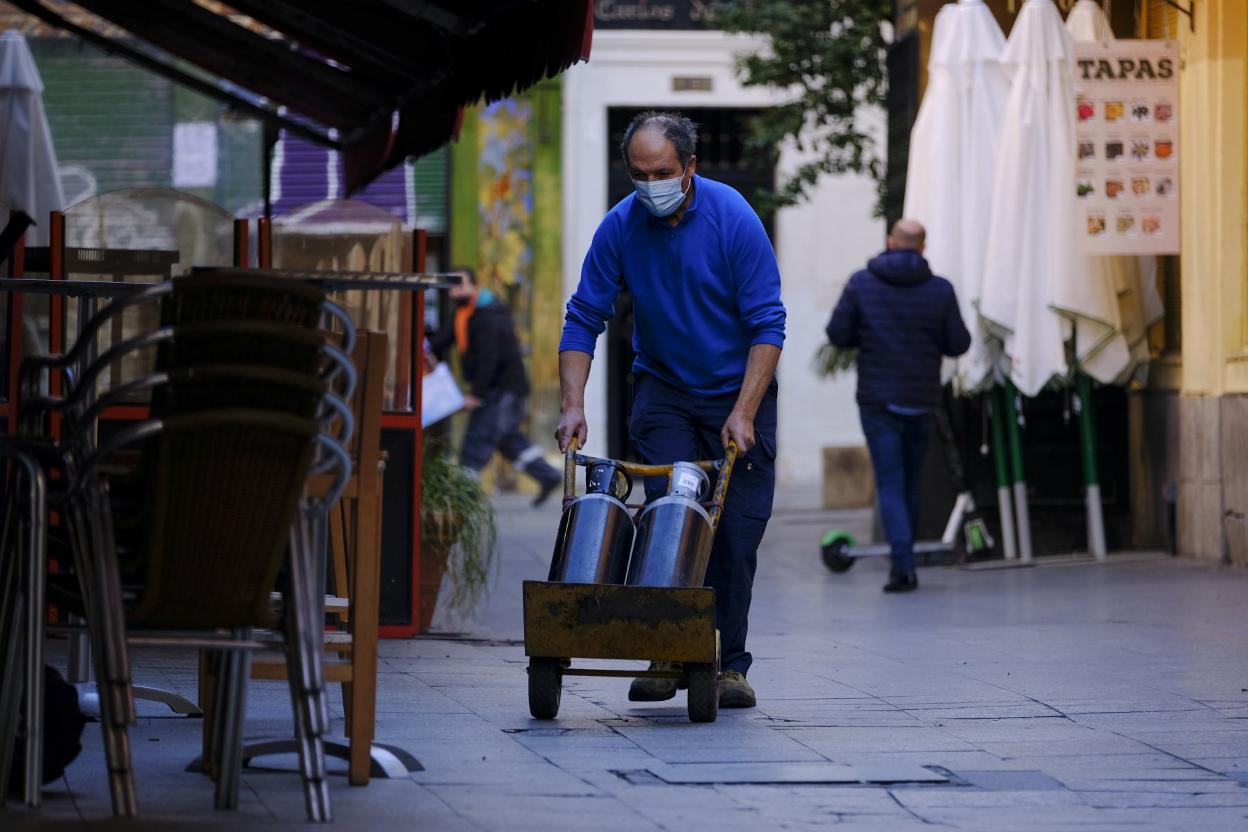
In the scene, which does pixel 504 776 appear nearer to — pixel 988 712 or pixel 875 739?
pixel 875 739

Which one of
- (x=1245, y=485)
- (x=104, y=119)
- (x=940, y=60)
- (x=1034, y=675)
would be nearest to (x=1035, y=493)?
(x=1245, y=485)

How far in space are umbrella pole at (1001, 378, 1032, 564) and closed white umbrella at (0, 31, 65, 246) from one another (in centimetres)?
538

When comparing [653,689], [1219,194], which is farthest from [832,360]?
[653,689]

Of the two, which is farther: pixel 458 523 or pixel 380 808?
pixel 458 523

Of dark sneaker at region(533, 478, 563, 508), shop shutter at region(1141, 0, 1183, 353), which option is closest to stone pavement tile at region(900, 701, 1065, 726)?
shop shutter at region(1141, 0, 1183, 353)

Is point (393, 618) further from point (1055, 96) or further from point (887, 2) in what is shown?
point (887, 2)

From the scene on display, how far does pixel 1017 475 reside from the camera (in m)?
12.4

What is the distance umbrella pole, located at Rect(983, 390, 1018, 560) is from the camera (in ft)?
40.9

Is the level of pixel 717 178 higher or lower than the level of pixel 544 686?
higher

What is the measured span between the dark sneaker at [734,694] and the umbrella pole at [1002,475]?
6283mm

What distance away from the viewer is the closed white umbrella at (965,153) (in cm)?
1220

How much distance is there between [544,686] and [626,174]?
50.7 feet

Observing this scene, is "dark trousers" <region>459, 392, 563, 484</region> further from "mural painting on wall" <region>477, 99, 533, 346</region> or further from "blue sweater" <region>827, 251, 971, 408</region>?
"blue sweater" <region>827, 251, 971, 408</region>

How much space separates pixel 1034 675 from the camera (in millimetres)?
7230
